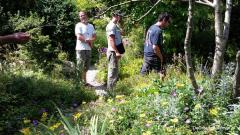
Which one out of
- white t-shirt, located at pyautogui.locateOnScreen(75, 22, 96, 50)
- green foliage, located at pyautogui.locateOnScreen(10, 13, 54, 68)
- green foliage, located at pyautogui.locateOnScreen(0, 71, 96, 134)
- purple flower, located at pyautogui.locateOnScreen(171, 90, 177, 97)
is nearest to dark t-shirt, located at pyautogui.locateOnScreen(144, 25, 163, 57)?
green foliage, located at pyautogui.locateOnScreen(0, 71, 96, 134)

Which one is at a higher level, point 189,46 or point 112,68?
point 189,46

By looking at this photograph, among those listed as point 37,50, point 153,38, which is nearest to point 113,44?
point 153,38

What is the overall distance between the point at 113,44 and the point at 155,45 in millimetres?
870

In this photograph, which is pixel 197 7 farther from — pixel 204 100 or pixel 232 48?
pixel 204 100

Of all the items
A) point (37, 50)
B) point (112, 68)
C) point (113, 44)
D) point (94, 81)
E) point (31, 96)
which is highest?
point (113, 44)

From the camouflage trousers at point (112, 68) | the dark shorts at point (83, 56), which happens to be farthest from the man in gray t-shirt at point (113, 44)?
the dark shorts at point (83, 56)

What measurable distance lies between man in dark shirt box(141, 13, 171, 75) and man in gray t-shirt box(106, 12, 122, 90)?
0.59 m

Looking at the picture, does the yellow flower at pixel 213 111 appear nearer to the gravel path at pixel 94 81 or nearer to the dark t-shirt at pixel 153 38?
the dark t-shirt at pixel 153 38

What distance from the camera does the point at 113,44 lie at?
8438 mm

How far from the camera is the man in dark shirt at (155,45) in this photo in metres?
7.97

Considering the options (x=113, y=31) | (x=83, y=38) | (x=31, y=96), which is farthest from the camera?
(x=83, y=38)

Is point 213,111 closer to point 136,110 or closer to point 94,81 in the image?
point 136,110

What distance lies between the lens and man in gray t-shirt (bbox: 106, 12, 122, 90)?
838cm

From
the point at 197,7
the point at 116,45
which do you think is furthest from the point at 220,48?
the point at 197,7
